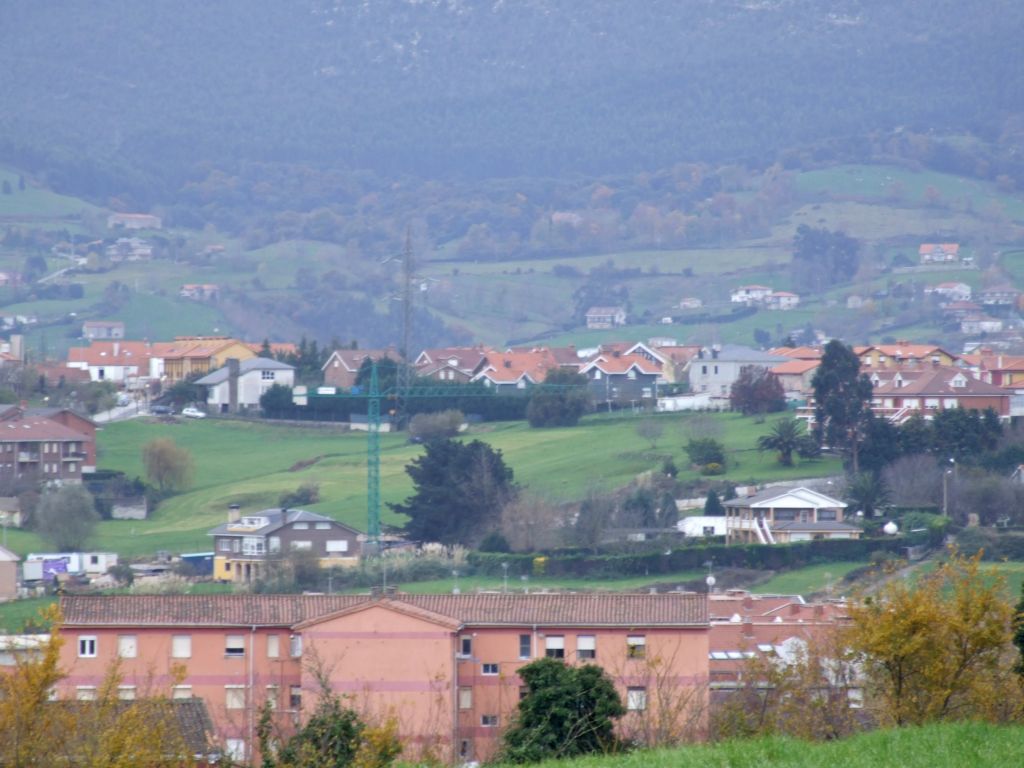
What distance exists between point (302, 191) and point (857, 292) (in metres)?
83.3

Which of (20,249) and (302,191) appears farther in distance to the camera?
(302,191)

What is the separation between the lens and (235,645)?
770 inches

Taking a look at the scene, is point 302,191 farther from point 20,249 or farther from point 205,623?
point 205,623

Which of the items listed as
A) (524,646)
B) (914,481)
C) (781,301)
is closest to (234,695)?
(524,646)

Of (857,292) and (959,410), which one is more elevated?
(857,292)

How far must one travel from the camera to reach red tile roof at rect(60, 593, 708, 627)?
19297 mm

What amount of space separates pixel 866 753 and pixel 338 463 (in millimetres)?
39440

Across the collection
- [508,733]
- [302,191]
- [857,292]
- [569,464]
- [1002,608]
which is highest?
[302,191]

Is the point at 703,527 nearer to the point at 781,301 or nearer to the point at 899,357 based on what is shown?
the point at 899,357

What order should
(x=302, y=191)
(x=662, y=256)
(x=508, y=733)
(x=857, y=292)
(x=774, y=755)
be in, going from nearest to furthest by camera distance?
(x=774, y=755), (x=508, y=733), (x=857, y=292), (x=662, y=256), (x=302, y=191)

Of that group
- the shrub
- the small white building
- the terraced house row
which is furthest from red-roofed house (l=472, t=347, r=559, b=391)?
the terraced house row

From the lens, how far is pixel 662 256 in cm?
13100

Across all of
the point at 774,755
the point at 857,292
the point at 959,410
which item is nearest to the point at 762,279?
the point at 857,292

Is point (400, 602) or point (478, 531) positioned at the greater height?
point (478, 531)
